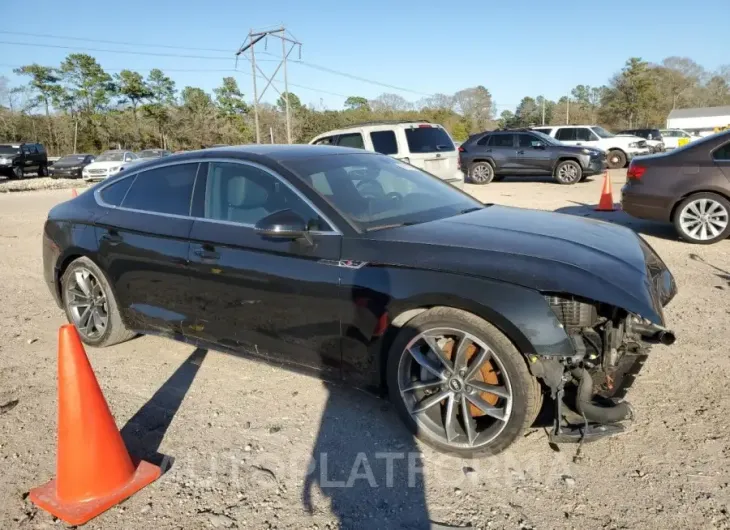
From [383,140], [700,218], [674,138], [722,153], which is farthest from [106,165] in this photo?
[674,138]

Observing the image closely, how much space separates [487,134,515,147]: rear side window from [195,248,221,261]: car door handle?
15715 mm

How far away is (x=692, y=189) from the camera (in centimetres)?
756

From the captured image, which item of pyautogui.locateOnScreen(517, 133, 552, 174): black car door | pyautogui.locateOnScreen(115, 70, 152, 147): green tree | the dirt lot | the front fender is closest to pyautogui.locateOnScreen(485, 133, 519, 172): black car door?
pyautogui.locateOnScreen(517, 133, 552, 174): black car door

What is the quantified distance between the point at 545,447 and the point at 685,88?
10359cm

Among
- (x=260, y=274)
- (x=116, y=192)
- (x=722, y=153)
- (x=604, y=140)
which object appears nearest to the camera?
(x=260, y=274)

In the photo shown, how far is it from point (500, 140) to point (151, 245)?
1566 cm

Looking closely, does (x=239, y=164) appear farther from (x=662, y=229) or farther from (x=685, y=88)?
(x=685, y=88)

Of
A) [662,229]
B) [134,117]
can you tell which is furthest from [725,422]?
[134,117]

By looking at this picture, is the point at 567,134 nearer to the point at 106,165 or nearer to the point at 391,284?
the point at 106,165

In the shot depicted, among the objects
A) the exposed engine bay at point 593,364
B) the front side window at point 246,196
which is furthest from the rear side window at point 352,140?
the exposed engine bay at point 593,364

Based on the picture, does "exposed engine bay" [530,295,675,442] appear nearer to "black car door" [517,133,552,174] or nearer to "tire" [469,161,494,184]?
"black car door" [517,133,552,174]

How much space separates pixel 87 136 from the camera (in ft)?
171

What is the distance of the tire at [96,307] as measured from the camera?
4.51m

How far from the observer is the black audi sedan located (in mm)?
2770
